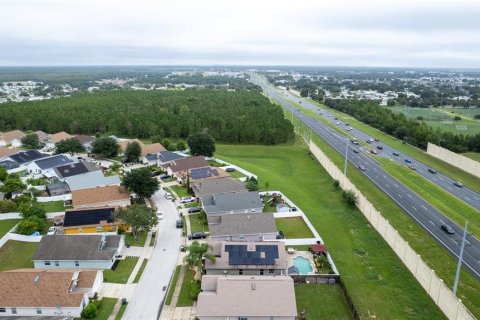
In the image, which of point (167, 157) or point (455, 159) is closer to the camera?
point (455, 159)

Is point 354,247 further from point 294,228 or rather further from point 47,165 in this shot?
point 47,165

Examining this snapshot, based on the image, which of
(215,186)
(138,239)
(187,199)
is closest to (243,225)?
(138,239)

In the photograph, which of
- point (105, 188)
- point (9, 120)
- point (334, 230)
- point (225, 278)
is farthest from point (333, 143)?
point (9, 120)

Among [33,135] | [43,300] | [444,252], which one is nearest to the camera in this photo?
[43,300]

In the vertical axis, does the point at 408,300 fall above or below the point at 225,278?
below

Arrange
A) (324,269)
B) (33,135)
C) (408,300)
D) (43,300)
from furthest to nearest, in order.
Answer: (33,135) → (324,269) → (408,300) → (43,300)

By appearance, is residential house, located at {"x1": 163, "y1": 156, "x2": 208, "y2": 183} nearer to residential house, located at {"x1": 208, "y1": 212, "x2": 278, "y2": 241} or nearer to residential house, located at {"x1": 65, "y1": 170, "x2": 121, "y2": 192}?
residential house, located at {"x1": 65, "y1": 170, "x2": 121, "y2": 192}

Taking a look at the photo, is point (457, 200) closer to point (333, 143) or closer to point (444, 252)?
point (444, 252)

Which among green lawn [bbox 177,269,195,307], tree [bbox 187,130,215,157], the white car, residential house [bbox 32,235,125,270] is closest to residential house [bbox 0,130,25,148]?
tree [bbox 187,130,215,157]
